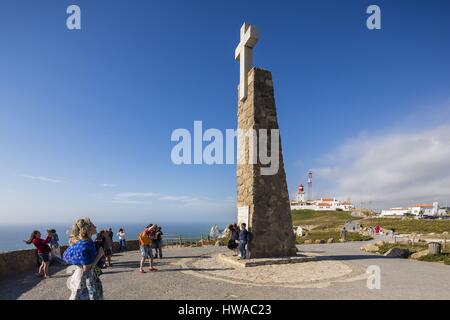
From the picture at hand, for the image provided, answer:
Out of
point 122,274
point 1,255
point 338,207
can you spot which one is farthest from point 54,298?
point 338,207

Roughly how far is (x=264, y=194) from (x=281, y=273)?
3881 mm

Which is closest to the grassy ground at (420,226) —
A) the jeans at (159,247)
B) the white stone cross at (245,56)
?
the white stone cross at (245,56)

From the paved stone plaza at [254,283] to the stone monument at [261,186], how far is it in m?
1.50

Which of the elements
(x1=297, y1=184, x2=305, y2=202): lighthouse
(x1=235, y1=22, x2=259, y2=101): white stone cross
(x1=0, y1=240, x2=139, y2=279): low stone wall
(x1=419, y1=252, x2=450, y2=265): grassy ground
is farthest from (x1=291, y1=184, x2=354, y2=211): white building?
(x1=0, y1=240, x2=139, y2=279): low stone wall

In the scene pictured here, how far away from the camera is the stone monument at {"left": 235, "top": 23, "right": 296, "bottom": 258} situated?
44.9ft

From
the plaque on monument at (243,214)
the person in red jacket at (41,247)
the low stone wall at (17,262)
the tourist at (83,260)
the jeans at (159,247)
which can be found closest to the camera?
the tourist at (83,260)

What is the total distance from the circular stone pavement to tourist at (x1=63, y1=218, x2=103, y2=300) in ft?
Answer: 17.5

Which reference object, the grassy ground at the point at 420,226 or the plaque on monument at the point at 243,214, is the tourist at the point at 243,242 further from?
the grassy ground at the point at 420,226

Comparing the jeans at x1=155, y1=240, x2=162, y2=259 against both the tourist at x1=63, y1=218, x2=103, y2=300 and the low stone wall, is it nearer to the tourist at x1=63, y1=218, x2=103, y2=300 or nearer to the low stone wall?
the low stone wall

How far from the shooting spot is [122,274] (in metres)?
10.8

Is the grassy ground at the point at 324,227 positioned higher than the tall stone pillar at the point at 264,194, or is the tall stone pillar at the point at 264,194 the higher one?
the tall stone pillar at the point at 264,194

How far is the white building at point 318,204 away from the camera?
102 m
